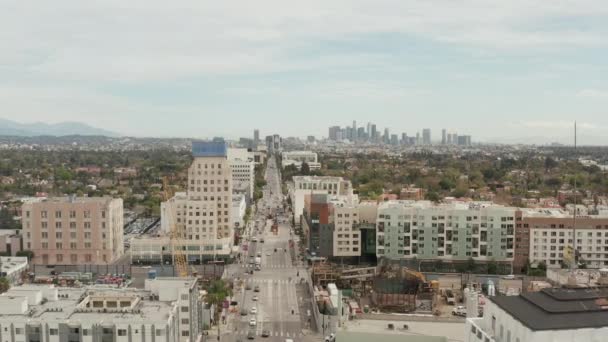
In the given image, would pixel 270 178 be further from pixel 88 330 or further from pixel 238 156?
pixel 88 330

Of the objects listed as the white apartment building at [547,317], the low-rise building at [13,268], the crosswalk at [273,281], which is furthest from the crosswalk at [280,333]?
the low-rise building at [13,268]

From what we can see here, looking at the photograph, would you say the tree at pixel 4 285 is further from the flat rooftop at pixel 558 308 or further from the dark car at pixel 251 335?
the flat rooftop at pixel 558 308

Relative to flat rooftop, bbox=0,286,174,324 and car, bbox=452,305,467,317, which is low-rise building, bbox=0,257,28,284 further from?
car, bbox=452,305,467,317

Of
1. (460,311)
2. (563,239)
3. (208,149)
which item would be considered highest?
(208,149)

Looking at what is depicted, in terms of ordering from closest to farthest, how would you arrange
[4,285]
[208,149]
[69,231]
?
[4,285] → [69,231] → [208,149]

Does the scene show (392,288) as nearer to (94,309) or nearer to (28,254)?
(94,309)

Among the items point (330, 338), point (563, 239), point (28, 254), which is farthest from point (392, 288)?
point (28, 254)
